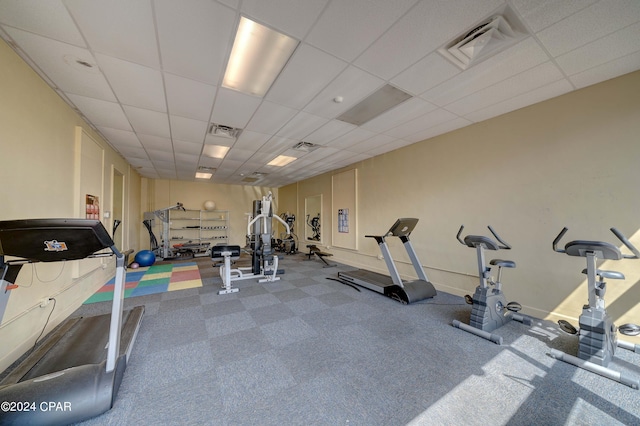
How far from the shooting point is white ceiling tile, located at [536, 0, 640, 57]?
1720 millimetres

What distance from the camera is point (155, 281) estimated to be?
479cm

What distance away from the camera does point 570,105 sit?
282 centimetres

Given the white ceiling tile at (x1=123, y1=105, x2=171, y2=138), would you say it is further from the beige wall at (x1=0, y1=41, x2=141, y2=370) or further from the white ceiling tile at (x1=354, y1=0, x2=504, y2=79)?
the white ceiling tile at (x1=354, y1=0, x2=504, y2=79)

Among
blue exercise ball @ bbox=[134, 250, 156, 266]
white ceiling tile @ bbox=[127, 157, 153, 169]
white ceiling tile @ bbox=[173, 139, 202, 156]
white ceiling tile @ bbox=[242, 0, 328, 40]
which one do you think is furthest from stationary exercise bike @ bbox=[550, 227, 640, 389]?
blue exercise ball @ bbox=[134, 250, 156, 266]

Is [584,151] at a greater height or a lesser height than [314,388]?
greater

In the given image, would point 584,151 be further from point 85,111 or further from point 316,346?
point 85,111

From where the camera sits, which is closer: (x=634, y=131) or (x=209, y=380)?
(x=209, y=380)

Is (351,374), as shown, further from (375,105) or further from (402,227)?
(375,105)

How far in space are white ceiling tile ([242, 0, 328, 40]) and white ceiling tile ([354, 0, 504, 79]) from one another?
2.10 ft

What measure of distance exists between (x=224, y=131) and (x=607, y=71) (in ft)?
16.9

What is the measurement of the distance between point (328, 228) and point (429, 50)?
5.67 meters

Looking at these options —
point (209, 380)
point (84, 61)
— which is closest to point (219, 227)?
point (84, 61)

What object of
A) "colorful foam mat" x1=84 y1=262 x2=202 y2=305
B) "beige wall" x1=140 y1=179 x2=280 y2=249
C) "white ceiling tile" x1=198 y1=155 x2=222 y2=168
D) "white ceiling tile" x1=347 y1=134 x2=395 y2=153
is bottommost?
"colorful foam mat" x1=84 y1=262 x2=202 y2=305

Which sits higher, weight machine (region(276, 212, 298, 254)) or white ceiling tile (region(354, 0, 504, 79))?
white ceiling tile (region(354, 0, 504, 79))
